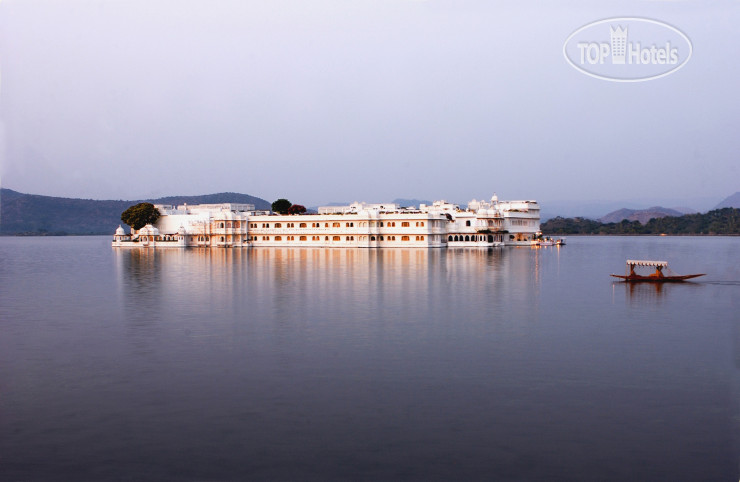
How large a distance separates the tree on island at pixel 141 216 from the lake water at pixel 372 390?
71.9 metres

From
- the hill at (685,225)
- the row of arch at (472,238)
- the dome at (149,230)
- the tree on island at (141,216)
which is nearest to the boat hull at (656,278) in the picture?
the row of arch at (472,238)

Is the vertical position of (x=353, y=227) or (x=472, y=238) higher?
(x=353, y=227)

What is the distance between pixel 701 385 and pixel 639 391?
5.14ft

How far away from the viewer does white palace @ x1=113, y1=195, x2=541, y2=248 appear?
84250 mm

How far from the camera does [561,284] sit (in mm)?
35688

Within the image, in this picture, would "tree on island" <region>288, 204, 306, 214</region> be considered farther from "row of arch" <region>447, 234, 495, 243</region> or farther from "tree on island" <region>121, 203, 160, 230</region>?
"row of arch" <region>447, 234, 495, 243</region>

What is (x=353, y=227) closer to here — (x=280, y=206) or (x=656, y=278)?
(x=280, y=206)

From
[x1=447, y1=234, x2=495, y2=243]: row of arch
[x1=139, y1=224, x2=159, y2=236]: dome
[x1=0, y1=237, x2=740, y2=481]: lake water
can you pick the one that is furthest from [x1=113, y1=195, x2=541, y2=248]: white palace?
[x1=0, y1=237, x2=740, y2=481]: lake water

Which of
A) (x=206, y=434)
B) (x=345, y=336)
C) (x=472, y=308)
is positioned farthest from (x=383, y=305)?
(x=206, y=434)

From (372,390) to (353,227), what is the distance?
73507 millimetres

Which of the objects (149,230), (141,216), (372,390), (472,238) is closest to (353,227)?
(472,238)

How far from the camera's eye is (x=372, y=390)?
13305 mm

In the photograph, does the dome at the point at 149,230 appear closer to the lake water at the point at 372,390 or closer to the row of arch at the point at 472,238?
the row of arch at the point at 472,238

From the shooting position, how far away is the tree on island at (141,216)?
9606cm
